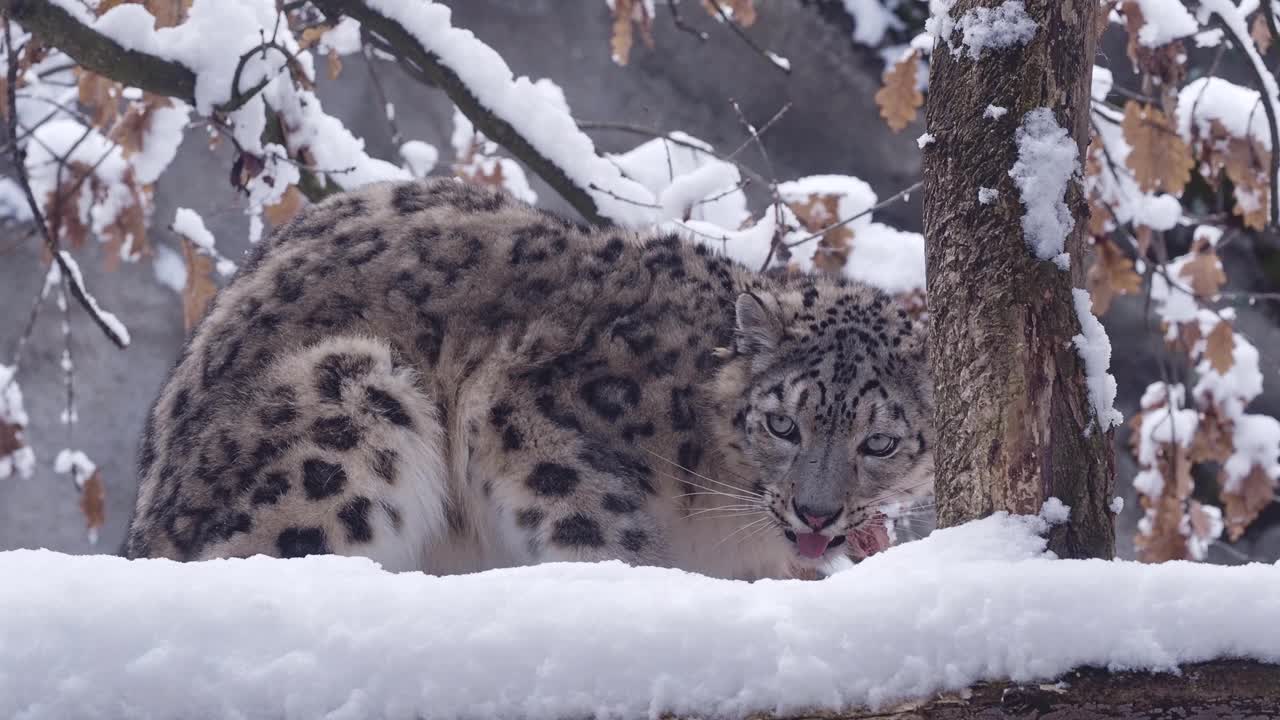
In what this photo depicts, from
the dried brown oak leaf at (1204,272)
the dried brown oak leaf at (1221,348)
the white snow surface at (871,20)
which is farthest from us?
the white snow surface at (871,20)

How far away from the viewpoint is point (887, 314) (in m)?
3.92

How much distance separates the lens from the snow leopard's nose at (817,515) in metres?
3.54

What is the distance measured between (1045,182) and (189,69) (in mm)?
3138

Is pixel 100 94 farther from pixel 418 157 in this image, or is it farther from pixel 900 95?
pixel 900 95

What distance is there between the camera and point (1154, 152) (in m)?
4.52

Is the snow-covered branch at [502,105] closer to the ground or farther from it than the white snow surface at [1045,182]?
farther from it

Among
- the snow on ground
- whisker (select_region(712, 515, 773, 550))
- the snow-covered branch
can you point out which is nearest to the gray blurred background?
the snow-covered branch

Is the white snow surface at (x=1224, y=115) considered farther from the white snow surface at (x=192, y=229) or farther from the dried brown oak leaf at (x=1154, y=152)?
the white snow surface at (x=192, y=229)

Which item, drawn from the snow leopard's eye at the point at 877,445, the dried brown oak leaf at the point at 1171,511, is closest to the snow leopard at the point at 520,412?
the snow leopard's eye at the point at 877,445

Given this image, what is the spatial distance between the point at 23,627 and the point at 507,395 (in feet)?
5.94

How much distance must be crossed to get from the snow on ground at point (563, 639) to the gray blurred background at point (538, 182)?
6.86 m

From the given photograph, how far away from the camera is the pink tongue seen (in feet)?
11.9

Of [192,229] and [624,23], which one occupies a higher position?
[624,23]

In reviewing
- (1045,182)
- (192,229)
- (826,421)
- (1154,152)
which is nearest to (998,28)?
(1045,182)
